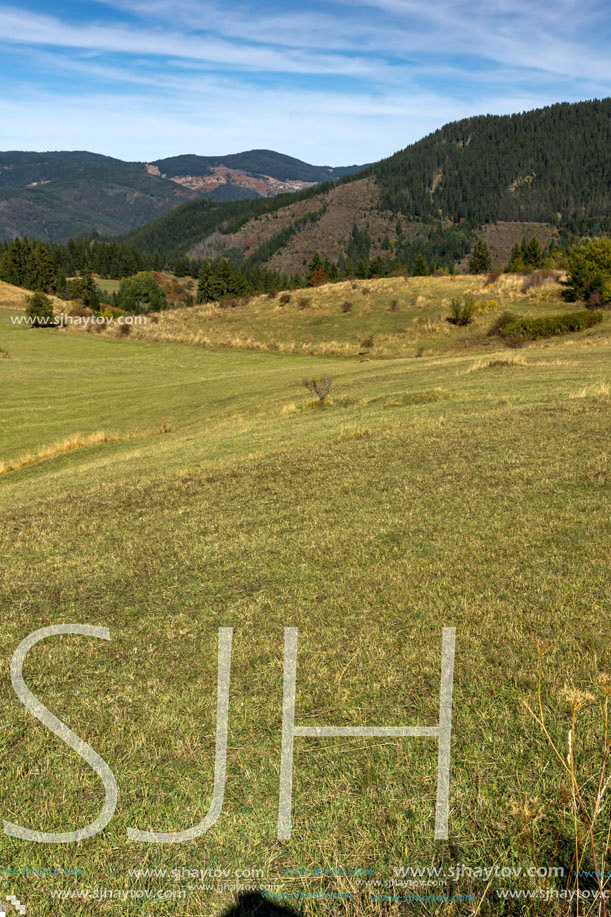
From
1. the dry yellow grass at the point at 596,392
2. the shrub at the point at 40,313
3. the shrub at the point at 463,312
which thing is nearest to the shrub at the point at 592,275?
the shrub at the point at 463,312

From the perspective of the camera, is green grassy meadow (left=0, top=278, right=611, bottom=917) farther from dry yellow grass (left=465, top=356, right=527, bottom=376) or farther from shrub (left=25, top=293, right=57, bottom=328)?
shrub (left=25, top=293, right=57, bottom=328)

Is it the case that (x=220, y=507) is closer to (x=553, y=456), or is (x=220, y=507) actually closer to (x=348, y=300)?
(x=553, y=456)

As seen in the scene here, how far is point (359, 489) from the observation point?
9055mm

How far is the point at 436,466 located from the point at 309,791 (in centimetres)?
A: 714

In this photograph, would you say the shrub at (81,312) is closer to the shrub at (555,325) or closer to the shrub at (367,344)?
the shrub at (367,344)

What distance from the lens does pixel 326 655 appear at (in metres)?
4.59

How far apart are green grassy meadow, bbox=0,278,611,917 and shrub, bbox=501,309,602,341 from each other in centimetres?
2692

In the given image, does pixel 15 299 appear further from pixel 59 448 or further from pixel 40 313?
pixel 59 448

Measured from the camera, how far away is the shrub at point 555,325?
3697 cm

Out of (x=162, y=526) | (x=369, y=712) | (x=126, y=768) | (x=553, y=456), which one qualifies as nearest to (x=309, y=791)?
(x=369, y=712)

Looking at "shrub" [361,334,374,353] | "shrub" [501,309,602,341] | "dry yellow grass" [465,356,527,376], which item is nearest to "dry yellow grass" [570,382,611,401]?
"dry yellow grass" [465,356,527,376]

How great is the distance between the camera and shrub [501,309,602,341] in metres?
37.0

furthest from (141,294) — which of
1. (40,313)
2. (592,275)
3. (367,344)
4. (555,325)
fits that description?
(555,325)

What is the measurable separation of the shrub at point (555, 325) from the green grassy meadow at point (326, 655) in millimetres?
26917
